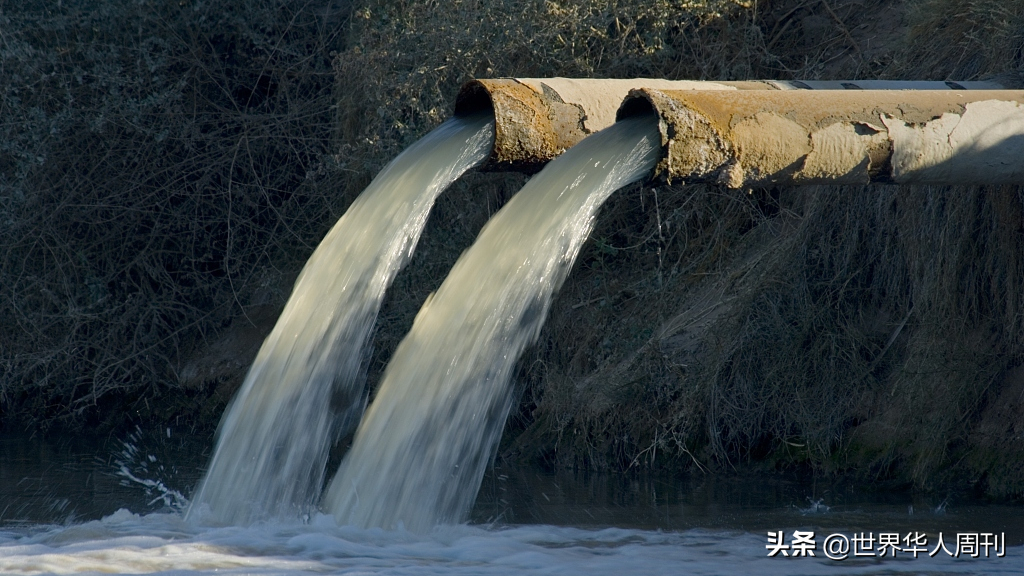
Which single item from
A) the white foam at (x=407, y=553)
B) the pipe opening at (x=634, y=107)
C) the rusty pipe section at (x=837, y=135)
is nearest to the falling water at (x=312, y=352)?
the white foam at (x=407, y=553)

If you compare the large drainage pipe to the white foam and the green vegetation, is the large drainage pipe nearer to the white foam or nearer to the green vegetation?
the green vegetation

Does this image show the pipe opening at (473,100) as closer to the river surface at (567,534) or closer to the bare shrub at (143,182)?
the river surface at (567,534)

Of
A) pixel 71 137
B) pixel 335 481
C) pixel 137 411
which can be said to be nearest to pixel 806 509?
pixel 335 481

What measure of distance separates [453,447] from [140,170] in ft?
19.7

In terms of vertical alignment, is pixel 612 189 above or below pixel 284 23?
below

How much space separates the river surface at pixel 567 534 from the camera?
4855mm

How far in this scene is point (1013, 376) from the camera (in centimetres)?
628

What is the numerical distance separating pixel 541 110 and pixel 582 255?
369cm

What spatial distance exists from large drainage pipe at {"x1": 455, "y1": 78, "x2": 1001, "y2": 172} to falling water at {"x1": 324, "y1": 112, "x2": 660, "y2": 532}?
0.22 meters

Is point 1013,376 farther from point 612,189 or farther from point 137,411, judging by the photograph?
point 137,411

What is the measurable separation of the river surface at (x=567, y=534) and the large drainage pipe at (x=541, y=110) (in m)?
1.75

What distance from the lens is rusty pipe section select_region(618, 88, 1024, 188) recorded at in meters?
4.51

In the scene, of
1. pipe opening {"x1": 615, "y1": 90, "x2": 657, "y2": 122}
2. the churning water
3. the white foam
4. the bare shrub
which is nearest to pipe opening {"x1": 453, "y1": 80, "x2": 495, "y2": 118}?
the churning water

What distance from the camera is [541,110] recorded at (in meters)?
5.40
